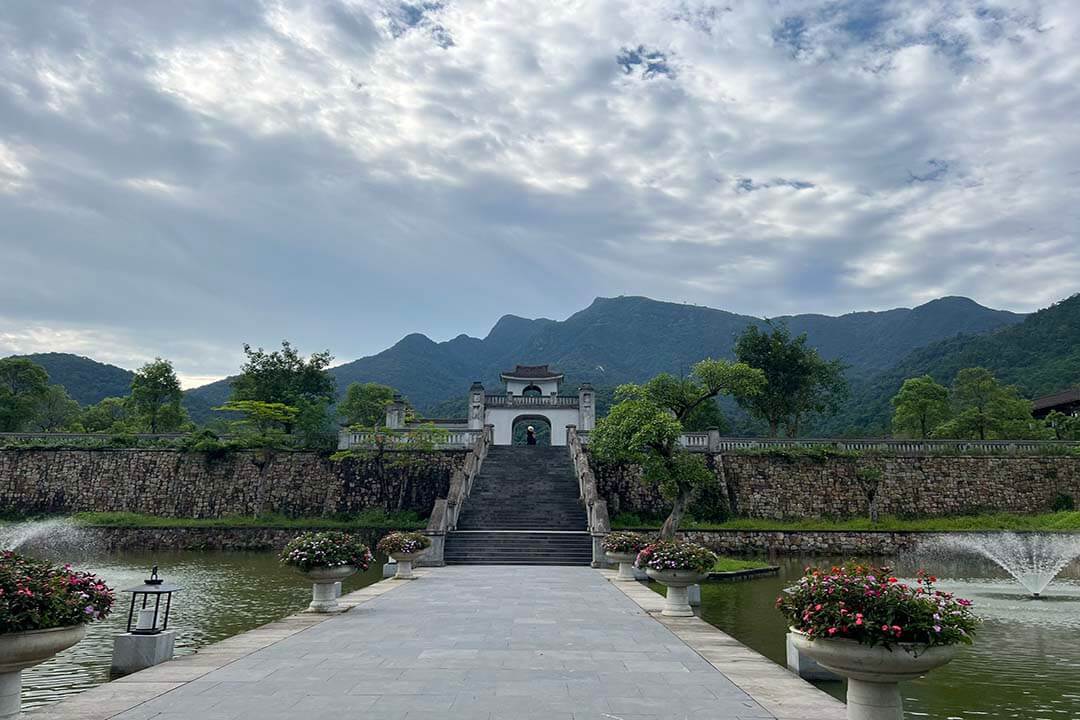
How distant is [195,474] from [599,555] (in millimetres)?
20545

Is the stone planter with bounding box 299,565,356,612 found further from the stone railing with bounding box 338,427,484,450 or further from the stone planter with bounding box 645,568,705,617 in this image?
the stone railing with bounding box 338,427,484,450

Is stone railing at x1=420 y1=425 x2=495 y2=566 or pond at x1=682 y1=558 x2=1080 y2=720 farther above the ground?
stone railing at x1=420 y1=425 x2=495 y2=566

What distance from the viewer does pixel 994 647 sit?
9.66 m

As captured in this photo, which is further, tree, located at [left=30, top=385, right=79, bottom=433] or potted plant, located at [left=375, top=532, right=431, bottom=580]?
tree, located at [left=30, top=385, right=79, bottom=433]

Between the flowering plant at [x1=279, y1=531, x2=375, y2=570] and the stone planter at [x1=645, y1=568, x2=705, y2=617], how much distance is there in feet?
16.2

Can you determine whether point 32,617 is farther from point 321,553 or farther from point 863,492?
point 863,492

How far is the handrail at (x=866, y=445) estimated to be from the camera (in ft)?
103

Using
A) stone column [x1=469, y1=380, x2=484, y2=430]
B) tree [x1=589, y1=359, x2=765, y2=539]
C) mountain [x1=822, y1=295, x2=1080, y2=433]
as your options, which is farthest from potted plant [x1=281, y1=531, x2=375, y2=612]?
mountain [x1=822, y1=295, x2=1080, y2=433]

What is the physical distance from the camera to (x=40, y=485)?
31.8 m

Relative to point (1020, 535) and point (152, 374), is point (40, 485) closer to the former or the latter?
point (152, 374)

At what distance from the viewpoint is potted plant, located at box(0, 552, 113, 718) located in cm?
497

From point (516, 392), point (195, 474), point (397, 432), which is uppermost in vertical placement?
point (516, 392)

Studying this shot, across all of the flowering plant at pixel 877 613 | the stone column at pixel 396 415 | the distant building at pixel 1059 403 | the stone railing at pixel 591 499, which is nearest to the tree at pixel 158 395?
the stone column at pixel 396 415

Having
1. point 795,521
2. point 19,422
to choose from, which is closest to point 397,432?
point 795,521
